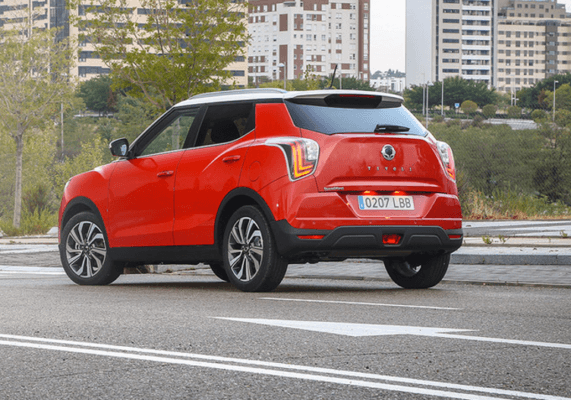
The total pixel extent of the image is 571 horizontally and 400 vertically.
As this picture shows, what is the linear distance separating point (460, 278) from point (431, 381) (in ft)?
20.2

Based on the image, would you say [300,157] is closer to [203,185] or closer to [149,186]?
[203,185]

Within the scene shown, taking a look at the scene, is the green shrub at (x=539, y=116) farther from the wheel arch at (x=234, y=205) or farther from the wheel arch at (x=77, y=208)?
Answer: the wheel arch at (x=234, y=205)

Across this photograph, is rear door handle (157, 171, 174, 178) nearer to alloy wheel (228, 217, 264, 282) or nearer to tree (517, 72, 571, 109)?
alloy wheel (228, 217, 264, 282)

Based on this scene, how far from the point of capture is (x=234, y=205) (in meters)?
8.81

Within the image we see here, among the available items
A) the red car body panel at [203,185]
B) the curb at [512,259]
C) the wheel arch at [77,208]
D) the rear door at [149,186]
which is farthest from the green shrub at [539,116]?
the red car body panel at [203,185]

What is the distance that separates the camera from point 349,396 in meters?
4.11

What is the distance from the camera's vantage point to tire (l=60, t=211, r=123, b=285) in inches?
402

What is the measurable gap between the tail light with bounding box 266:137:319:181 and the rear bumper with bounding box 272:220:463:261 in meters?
0.44

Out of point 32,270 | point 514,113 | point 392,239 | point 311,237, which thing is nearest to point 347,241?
point 311,237

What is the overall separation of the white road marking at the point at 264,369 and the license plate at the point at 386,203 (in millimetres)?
3378

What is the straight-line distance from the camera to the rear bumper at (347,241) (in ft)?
27.0

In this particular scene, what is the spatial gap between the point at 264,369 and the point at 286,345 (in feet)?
2.46

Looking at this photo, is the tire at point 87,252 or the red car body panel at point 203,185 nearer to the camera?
the red car body panel at point 203,185

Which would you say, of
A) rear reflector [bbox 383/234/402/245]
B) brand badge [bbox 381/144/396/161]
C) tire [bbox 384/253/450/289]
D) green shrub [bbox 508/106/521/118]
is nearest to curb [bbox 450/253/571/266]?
tire [bbox 384/253/450/289]
